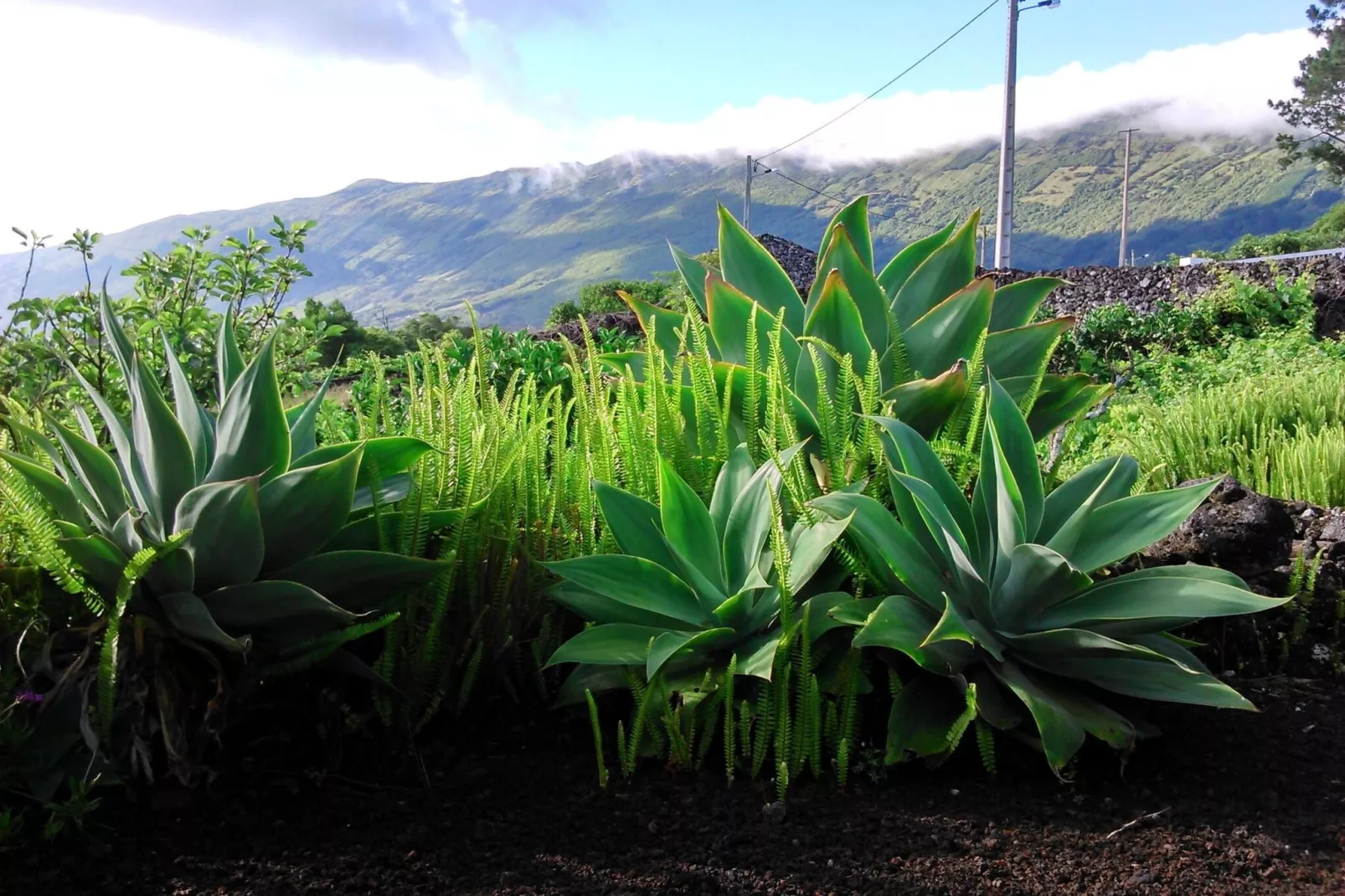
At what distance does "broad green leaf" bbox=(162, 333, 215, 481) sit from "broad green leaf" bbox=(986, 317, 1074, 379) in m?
1.82

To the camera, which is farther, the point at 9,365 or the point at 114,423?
the point at 9,365

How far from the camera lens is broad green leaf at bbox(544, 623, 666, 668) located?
1.86 meters

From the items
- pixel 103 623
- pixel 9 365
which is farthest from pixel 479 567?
pixel 9 365

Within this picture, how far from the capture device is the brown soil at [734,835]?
1.47 m

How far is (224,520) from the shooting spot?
1631mm

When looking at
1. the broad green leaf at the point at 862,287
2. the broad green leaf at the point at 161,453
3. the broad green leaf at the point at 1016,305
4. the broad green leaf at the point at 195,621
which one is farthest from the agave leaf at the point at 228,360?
the broad green leaf at the point at 1016,305

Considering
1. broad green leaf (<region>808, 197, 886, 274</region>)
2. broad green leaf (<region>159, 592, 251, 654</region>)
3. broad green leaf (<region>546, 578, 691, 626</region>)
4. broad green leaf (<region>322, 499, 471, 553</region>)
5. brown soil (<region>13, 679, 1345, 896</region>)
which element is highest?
broad green leaf (<region>808, 197, 886, 274</region>)

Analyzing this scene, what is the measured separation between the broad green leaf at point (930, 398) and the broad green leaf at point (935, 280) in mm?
361

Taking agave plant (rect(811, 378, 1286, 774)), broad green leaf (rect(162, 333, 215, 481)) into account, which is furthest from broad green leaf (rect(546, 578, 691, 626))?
broad green leaf (rect(162, 333, 215, 481))

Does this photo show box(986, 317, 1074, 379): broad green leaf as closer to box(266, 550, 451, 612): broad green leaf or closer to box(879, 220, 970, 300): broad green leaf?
box(879, 220, 970, 300): broad green leaf

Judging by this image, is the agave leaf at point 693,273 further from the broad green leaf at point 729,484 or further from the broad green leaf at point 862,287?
the broad green leaf at point 729,484

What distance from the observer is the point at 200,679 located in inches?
70.4

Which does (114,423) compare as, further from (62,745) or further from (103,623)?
(62,745)

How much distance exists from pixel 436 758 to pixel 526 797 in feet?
0.77
